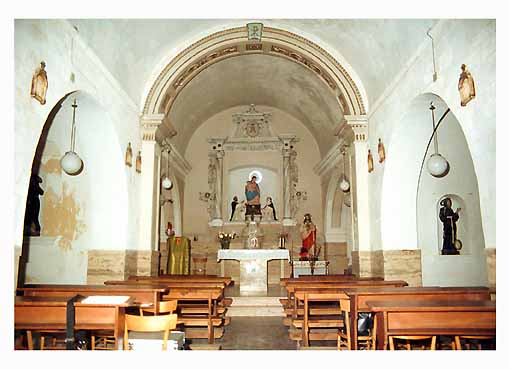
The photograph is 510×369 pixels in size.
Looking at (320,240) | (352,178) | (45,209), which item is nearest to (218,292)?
(45,209)

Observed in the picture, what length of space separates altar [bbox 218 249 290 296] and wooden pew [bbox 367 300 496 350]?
25.0 ft

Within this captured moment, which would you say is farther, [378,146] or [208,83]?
[208,83]

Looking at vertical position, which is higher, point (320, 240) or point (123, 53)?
point (123, 53)

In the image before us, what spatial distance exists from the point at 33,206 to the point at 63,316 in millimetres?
5037

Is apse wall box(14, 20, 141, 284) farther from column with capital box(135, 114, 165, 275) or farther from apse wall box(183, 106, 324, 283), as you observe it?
apse wall box(183, 106, 324, 283)

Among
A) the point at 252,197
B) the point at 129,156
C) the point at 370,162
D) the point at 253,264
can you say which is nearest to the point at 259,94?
the point at 252,197

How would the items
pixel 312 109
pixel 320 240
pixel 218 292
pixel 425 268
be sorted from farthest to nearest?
pixel 320 240 → pixel 312 109 → pixel 425 268 → pixel 218 292

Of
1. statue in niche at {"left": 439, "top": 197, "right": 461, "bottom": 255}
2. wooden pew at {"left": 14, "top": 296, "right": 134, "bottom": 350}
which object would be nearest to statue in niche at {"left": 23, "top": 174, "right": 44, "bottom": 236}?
wooden pew at {"left": 14, "top": 296, "right": 134, "bottom": 350}

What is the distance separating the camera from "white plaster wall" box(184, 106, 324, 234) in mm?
15430

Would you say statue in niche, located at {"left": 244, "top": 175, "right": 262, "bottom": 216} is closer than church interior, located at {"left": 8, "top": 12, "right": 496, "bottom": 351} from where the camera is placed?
No

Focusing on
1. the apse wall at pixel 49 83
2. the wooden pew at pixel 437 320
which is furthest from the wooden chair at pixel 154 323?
the wooden pew at pixel 437 320

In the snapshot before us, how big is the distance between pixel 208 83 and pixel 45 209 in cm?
547

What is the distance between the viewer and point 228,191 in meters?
15.8
